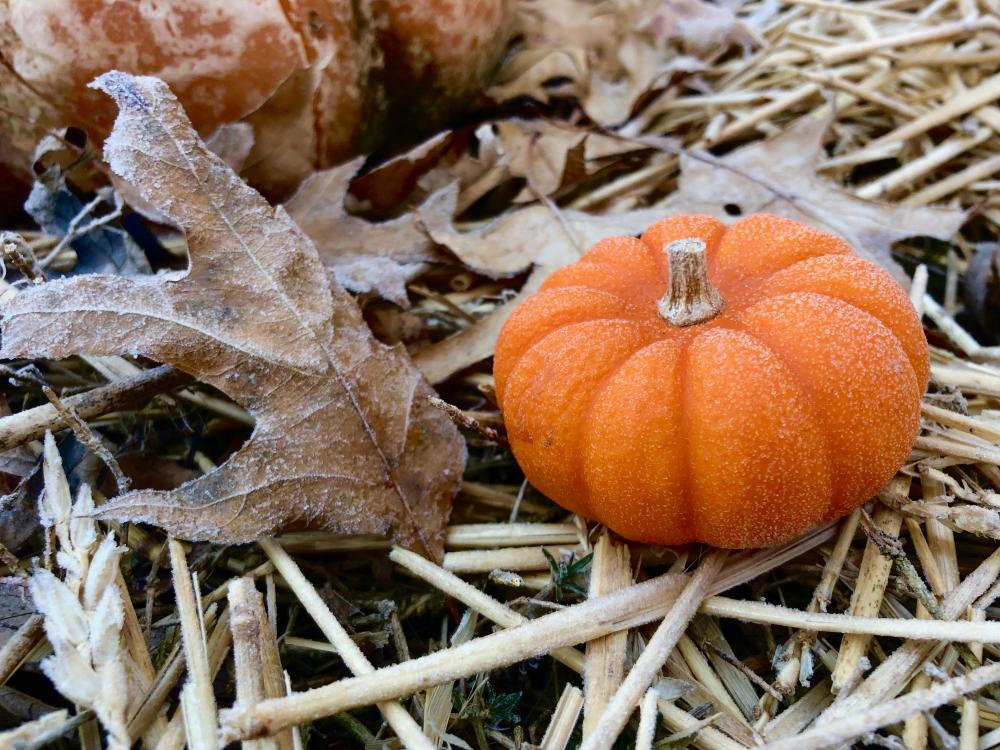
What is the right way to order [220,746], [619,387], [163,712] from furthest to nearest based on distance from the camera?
[619,387] → [163,712] → [220,746]

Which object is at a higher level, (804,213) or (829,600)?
(804,213)

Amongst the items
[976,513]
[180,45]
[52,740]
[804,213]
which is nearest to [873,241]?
[804,213]

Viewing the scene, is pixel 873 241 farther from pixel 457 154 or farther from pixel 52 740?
pixel 52 740

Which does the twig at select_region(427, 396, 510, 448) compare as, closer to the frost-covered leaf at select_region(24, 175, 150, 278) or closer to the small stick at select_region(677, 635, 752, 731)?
the small stick at select_region(677, 635, 752, 731)

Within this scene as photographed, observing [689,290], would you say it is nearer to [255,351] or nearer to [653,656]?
[653,656]

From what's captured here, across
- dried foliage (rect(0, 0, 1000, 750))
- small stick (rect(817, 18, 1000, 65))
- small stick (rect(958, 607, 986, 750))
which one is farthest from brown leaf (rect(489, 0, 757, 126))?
small stick (rect(958, 607, 986, 750))

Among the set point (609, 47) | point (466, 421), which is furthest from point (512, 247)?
point (609, 47)

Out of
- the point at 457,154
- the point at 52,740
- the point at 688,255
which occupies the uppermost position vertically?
the point at 688,255
